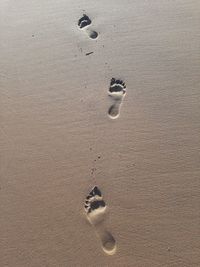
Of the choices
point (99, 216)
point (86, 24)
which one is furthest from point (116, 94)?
point (99, 216)

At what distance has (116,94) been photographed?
3201 mm

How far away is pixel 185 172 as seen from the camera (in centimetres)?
273

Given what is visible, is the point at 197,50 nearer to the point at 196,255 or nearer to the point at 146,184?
the point at 146,184

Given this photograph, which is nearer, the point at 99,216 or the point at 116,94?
the point at 99,216

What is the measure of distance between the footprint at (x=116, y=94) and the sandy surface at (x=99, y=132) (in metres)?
0.03

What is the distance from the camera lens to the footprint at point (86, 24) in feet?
12.0

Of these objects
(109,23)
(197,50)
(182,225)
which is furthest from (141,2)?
(182,225)

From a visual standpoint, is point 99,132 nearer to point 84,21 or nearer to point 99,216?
point 99,216

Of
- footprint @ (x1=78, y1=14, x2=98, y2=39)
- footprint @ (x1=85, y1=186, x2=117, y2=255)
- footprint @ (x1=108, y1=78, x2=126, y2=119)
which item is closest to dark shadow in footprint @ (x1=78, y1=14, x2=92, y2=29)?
footprint @ (x1=78, y1=14, x2=98, y2=39)

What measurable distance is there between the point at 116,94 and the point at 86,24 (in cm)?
91

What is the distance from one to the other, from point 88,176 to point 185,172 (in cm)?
65

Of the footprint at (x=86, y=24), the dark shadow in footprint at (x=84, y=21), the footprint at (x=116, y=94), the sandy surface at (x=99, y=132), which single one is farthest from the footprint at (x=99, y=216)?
the dark shadow in footprint at (x=84, y=21)

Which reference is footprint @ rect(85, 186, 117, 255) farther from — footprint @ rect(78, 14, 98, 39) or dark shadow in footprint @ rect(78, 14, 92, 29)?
dark shadow in footprint @ rect(78, 14, 92, 29)

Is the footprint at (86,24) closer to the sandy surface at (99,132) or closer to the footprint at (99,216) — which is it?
the sandy surface at (99,132)
